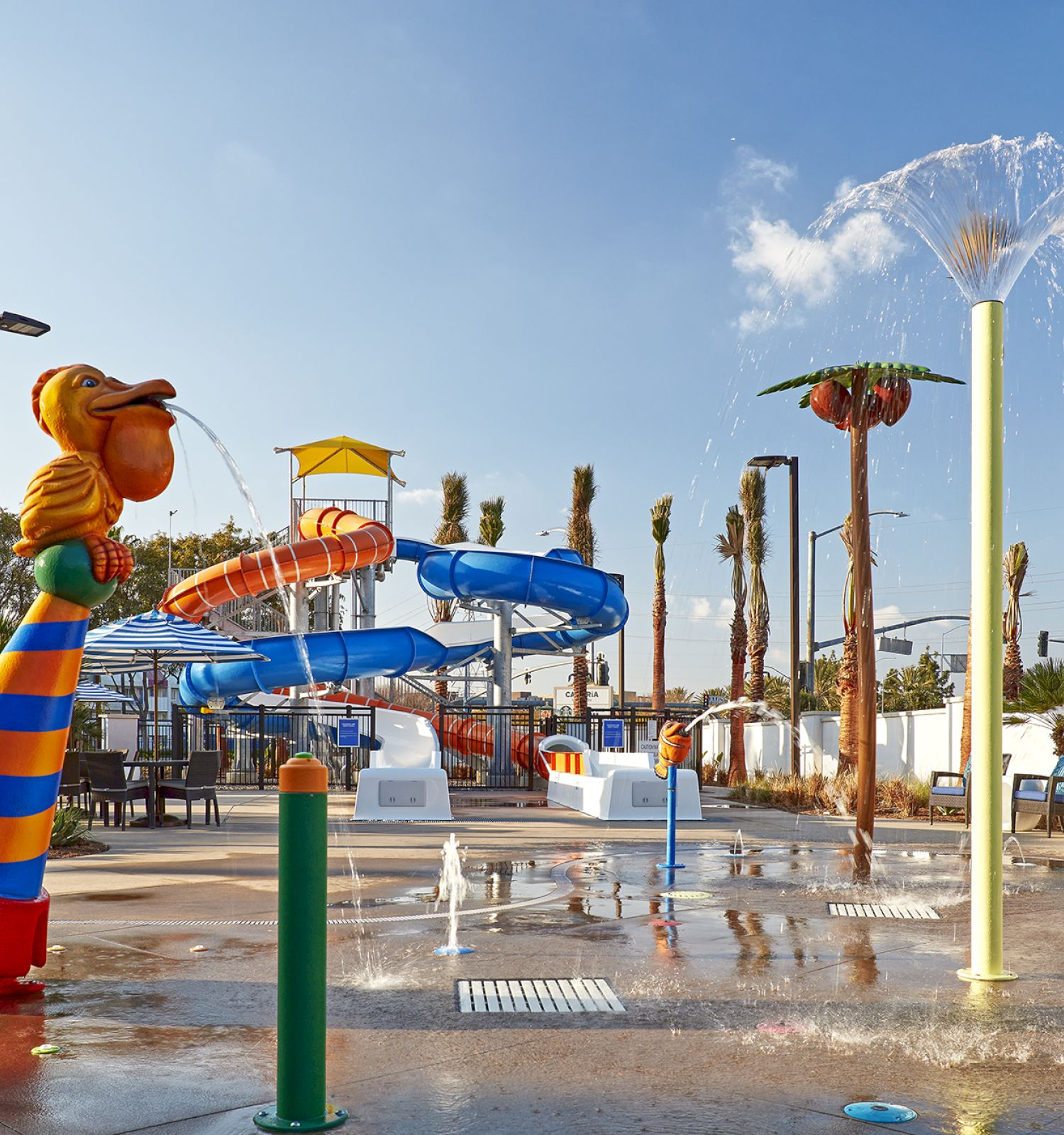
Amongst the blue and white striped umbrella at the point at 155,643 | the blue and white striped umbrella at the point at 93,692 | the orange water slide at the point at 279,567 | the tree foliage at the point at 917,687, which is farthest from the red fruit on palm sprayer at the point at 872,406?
the tree foliage at the point at 917,687

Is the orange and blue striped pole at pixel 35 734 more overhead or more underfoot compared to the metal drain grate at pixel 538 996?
more overhead

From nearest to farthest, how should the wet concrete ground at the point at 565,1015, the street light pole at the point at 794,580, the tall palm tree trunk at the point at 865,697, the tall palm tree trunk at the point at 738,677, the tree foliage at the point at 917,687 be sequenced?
1. the wet concrete ground at the point at 565,1015
2. the tall palm tree trunk at the point at 865,697
3. the street light pole at the point at 794,580
4. the tall palm tree trunk at the point at 738,677
5. the tree foliage at the point at 917,687

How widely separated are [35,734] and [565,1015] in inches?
117

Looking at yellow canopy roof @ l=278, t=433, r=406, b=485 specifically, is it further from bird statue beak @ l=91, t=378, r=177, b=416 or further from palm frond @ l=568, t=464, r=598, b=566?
bird statue beak @ l=91, t=378, r=177, b=416

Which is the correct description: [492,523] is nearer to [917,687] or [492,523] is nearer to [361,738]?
[361,738]

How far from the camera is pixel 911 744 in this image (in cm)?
2694

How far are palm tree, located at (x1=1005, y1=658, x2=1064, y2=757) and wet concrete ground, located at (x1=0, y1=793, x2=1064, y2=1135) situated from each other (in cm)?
879

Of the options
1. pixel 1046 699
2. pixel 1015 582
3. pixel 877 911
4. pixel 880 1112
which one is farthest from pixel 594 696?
pixel 880 1112

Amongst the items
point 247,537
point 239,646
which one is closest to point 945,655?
point 247,537

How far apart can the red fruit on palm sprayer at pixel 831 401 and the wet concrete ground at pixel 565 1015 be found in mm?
4870

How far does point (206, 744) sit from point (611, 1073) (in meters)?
22.9

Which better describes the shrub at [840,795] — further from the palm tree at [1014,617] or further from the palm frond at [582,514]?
the palm frond at [582,514]

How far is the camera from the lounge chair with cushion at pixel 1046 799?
15.1 metres

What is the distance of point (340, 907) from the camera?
332 inches
